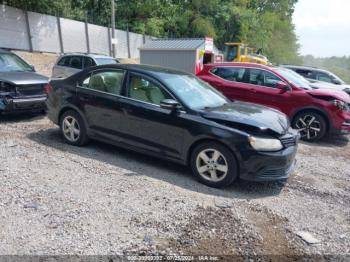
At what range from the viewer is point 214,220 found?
3.68 metres

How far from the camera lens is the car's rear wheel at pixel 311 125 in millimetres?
7609

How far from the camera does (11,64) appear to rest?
8.07m

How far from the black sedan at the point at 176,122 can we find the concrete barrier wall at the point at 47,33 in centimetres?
1623

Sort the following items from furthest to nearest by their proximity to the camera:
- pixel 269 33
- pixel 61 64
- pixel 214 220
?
pixel 269 33, pixel 61 64, pixel 214 220

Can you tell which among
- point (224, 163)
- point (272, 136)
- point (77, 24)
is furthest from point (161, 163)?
point (77, 24)

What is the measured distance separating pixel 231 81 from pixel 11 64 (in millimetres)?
5500

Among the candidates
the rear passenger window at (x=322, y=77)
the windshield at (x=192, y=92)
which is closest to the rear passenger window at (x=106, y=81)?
the windshield at (x=192, y=92)

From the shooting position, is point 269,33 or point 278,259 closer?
point 278,259

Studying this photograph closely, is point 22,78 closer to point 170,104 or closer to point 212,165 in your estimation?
point 170,104

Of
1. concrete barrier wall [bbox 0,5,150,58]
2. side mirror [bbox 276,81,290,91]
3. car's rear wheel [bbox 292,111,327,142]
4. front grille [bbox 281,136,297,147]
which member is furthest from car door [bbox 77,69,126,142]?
concrete barrier wall [bbox 0,5,150,58]

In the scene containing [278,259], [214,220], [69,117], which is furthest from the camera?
[69,117]

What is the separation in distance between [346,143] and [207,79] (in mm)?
3776

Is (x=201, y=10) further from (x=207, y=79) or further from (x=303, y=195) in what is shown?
(x=303, y=195)

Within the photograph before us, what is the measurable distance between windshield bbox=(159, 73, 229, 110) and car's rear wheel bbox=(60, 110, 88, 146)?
1.72 meters
